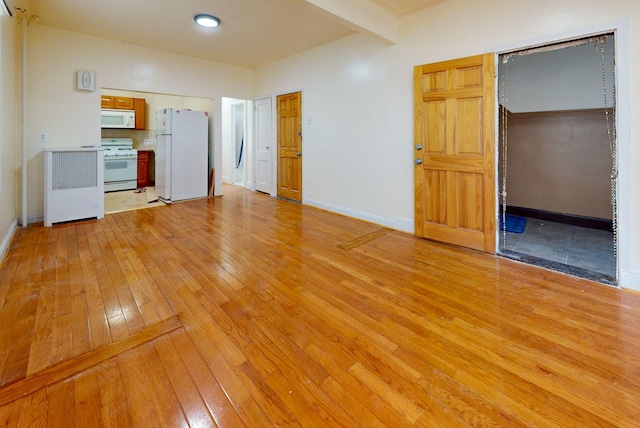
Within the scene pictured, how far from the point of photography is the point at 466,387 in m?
1.40

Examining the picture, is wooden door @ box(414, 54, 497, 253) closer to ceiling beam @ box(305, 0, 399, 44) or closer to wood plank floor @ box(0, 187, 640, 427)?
wood plank floor @ box(0, 187, 640, 427)

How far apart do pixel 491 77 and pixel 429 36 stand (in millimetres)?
951

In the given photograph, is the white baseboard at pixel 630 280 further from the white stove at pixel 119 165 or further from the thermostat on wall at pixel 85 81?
the white stove at pixel 119 165

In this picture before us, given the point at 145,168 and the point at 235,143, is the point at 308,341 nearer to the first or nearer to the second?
the point at 235,143

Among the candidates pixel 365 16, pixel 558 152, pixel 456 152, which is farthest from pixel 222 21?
pixel 558 152

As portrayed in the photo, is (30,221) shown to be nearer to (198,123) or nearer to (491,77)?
(198,123)

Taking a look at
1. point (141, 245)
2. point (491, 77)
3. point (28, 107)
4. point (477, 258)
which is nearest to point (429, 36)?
point (491, 77)

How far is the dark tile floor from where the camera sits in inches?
108

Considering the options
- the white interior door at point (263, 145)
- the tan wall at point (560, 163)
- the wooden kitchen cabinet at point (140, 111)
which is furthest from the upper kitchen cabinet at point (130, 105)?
the tan wall at point (560, 163)

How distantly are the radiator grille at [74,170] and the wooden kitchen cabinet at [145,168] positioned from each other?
323 centimetres

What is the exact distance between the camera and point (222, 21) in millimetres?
4125

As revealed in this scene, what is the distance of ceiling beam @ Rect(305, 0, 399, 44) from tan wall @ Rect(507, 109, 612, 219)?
2.44 metres

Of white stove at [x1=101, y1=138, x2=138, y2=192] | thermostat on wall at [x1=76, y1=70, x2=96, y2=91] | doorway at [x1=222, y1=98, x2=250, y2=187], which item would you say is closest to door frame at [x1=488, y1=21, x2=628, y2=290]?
thermostat on wall at [x1=76, y1=70, x2=96, y2=91]

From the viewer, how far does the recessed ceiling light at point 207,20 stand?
3958 millimetres
